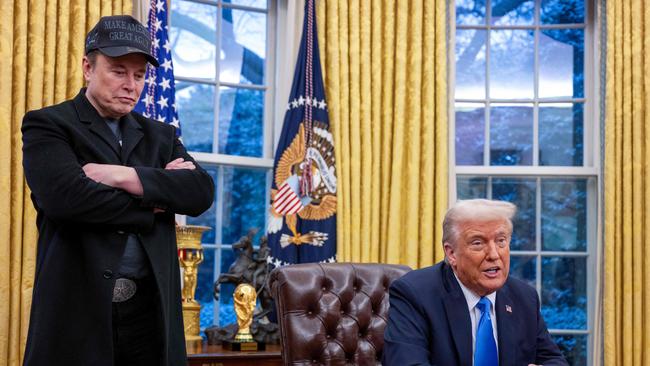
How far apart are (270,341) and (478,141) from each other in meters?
1.95

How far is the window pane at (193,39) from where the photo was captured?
4.66m

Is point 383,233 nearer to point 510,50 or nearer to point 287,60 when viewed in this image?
point 287,60

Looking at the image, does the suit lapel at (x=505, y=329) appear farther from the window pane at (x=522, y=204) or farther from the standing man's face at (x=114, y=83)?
the window pane at (x=522, y=204)

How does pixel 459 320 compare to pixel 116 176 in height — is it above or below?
below

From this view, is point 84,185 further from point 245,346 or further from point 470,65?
point 470,65

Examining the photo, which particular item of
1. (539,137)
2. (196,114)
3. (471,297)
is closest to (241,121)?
(196,114)

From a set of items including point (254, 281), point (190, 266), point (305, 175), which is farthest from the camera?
point (305, 175)

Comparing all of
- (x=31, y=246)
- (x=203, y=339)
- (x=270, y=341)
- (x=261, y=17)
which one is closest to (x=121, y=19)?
(x=31, y=246)

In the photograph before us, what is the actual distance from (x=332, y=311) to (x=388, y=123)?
1.94 meters

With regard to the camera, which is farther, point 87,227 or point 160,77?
point 160,77

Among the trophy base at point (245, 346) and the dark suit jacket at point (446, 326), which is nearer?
the dark suit jacket at point (446, 326)

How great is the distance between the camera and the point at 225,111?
15.6 ft

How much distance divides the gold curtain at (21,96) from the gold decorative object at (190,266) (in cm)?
66

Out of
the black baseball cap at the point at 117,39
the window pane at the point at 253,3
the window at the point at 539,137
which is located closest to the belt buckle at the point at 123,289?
the black baseball cap at the point at 117,39
